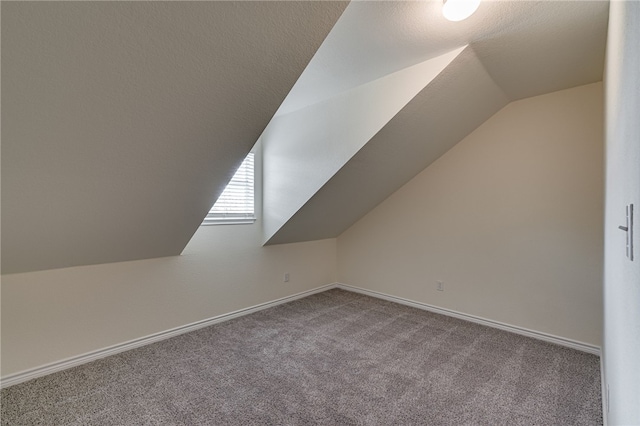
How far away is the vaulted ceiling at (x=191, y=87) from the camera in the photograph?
1.09 metres

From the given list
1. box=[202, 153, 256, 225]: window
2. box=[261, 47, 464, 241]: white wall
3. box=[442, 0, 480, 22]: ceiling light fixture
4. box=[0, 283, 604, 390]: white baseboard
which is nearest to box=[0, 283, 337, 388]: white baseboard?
box=[0, 283, 604, 390]: white baseboard

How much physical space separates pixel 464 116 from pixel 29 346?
12.7ft

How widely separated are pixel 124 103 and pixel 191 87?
30cm

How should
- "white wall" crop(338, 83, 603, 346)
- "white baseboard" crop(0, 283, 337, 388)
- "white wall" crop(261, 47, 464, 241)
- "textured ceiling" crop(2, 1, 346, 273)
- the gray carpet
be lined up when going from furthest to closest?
Answer: "white wall" crop(338, 83, 603, 346)
"white wall" crop(261, 47, 464, 241)
"white baseboard" crop(0, 283, 337, 388)
the gray carpet
"textured ceiling" crop(2, 1, 346, 273)

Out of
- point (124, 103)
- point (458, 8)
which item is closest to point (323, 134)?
point (458, 8)

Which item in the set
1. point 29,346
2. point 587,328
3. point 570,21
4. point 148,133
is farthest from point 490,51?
point 29,346

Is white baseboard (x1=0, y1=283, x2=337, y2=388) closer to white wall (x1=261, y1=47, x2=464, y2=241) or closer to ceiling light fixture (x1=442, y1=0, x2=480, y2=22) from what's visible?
white wall (x1=261, y1=47, x2=464, y2=241)

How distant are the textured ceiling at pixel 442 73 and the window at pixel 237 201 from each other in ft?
1.31

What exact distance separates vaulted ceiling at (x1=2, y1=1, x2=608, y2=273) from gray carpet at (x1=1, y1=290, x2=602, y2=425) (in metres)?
0.90

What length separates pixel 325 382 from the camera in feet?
6.64

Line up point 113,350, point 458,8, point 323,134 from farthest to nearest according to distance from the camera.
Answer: point 323,134 → point 113,350 → point 458,8

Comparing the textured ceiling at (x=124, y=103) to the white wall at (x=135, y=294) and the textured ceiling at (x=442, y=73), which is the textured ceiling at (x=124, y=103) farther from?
the textured ceiling at (x=442, y=73)

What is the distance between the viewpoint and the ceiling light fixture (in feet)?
4.71

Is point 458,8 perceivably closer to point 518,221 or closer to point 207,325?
point 518,221
